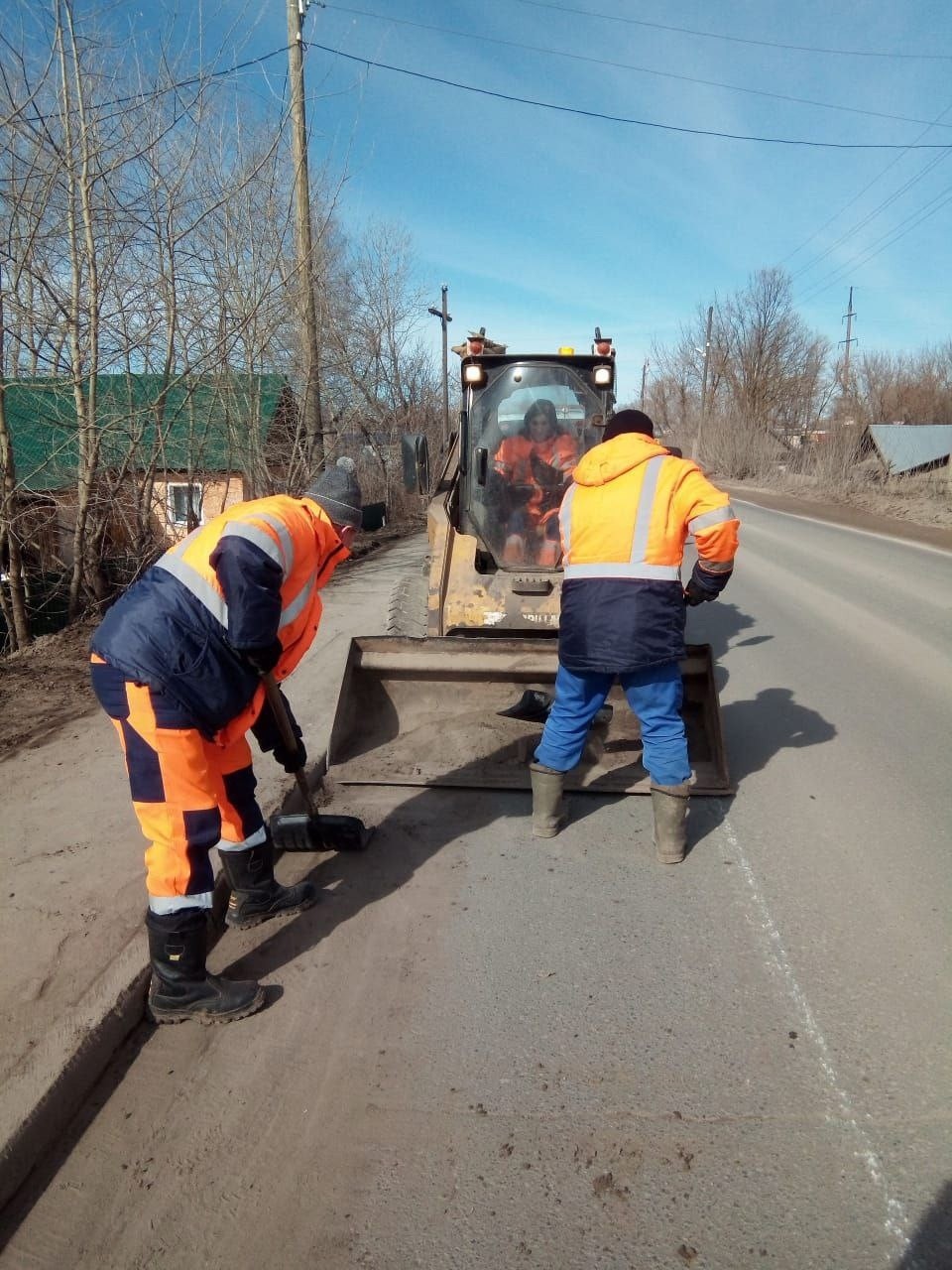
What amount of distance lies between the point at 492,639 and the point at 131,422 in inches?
190

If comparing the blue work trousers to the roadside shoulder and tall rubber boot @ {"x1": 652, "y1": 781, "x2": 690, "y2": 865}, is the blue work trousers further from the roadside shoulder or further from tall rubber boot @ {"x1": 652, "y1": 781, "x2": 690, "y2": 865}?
the roadside shoulder

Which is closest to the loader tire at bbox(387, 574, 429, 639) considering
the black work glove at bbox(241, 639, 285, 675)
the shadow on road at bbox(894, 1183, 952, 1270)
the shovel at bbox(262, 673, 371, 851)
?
the shovel at bbox(262, 673, 371, 851)

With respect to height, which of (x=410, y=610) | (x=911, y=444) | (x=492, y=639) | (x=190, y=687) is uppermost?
(x=911, y=444)

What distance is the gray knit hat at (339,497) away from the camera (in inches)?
119

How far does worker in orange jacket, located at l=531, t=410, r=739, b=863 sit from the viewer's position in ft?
11.5

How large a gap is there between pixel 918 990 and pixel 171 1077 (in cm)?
245

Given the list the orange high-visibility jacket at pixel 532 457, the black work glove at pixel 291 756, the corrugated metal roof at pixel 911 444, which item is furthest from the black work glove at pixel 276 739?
the corrugated metal roof at pixel 911 444

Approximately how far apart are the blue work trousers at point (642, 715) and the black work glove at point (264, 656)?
1.49 m

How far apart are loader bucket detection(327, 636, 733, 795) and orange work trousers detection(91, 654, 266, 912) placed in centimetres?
173

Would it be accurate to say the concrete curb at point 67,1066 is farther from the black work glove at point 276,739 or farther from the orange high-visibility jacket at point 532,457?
the orange high-visibility jacket at point 532,457

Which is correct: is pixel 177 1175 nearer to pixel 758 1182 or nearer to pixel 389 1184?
pixel 389 1184

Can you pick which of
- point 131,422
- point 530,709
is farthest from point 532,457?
point 131,422

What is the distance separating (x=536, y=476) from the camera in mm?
5902

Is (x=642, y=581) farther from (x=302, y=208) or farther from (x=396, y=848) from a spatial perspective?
(x=302, y=208)
